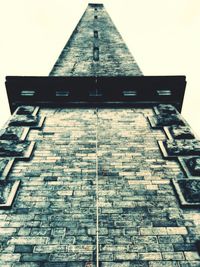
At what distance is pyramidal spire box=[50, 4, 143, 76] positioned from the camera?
34.7 ft

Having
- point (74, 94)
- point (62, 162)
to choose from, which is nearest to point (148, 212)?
point (62, 162)

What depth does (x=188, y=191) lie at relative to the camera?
4777mm

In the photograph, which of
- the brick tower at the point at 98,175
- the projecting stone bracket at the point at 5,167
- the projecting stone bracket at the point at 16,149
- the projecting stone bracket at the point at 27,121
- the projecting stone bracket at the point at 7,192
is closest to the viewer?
the brick tower at the point at 98,175

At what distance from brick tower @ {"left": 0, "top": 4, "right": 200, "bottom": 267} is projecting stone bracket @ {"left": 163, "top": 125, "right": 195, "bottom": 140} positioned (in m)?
0.02

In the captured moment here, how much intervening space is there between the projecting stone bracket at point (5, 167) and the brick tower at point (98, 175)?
0.02 meters

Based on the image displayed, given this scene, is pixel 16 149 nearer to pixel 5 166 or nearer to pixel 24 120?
pixel 5 166

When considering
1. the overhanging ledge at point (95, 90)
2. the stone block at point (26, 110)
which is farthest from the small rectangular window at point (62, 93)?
the stone block at point (26, 110)

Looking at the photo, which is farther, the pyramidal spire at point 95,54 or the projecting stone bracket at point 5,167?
the pyramidal spire at point 95,54

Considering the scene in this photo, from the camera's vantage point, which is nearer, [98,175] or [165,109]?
[98,175]

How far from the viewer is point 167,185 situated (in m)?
5.00

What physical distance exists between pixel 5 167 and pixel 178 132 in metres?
3.29

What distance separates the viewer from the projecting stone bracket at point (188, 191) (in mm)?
4570

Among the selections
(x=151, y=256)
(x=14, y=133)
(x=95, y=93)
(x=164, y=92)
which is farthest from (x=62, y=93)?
(x=151, y=256)

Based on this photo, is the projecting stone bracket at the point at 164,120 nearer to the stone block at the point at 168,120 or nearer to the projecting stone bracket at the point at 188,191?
the stone block at the point at 168,120
